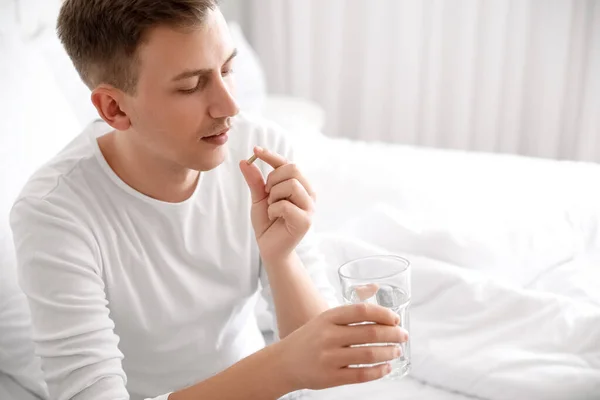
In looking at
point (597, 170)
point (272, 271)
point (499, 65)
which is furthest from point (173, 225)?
point (499, 65)

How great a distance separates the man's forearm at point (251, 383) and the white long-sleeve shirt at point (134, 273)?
8 cm

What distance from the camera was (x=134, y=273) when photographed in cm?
135

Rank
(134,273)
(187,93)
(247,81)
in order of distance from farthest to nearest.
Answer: (247,81)
(134,273)
(187,93)

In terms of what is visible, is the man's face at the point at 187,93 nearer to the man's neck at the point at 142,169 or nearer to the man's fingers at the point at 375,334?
the man's neck at the point at 142,169

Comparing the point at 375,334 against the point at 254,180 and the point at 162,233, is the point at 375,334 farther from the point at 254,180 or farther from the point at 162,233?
the point at 162,233

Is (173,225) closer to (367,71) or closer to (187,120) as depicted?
(187,120)

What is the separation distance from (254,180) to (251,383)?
1.07ft

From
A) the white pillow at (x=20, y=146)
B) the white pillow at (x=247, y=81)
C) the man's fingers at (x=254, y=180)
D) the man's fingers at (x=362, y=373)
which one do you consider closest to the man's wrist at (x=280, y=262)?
the man's fingers at (x=254, y=180)

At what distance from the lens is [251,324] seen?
156 cm

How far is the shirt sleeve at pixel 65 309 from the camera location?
3.91 feet

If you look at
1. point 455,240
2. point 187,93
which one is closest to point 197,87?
point 187,93

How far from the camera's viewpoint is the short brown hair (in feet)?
3.92

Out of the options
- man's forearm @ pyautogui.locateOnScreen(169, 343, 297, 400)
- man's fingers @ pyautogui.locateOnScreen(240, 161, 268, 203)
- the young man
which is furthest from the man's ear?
man's forearm @ pyautogui.locateOnScreen(169, 343, 297, 400)

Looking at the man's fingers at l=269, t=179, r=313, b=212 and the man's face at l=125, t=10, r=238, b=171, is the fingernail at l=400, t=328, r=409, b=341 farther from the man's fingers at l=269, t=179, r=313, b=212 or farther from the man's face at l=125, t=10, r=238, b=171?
the man's face at l=125, t=10, r=238, b=171
